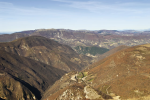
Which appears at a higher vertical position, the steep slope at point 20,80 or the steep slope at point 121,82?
the steep slope at point 121,82

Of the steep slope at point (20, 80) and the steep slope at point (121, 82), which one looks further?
the steep slope at point (20, 80)

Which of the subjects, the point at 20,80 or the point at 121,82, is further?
the point at 20,80

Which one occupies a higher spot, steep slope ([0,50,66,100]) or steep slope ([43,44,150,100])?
steep slope ([43,44,150,100])

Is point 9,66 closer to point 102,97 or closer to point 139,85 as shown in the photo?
→ point 102,97

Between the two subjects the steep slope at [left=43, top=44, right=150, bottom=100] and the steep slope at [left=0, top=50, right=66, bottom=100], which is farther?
the steep slope at [left=0, top=50, right=66, bottom=100]

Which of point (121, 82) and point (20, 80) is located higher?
point (121, 82)

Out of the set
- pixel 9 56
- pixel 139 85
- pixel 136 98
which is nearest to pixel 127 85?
pixel 139 85

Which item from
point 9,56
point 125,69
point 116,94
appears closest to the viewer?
point 116,94

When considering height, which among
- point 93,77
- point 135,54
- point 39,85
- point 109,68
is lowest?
point 39,85
